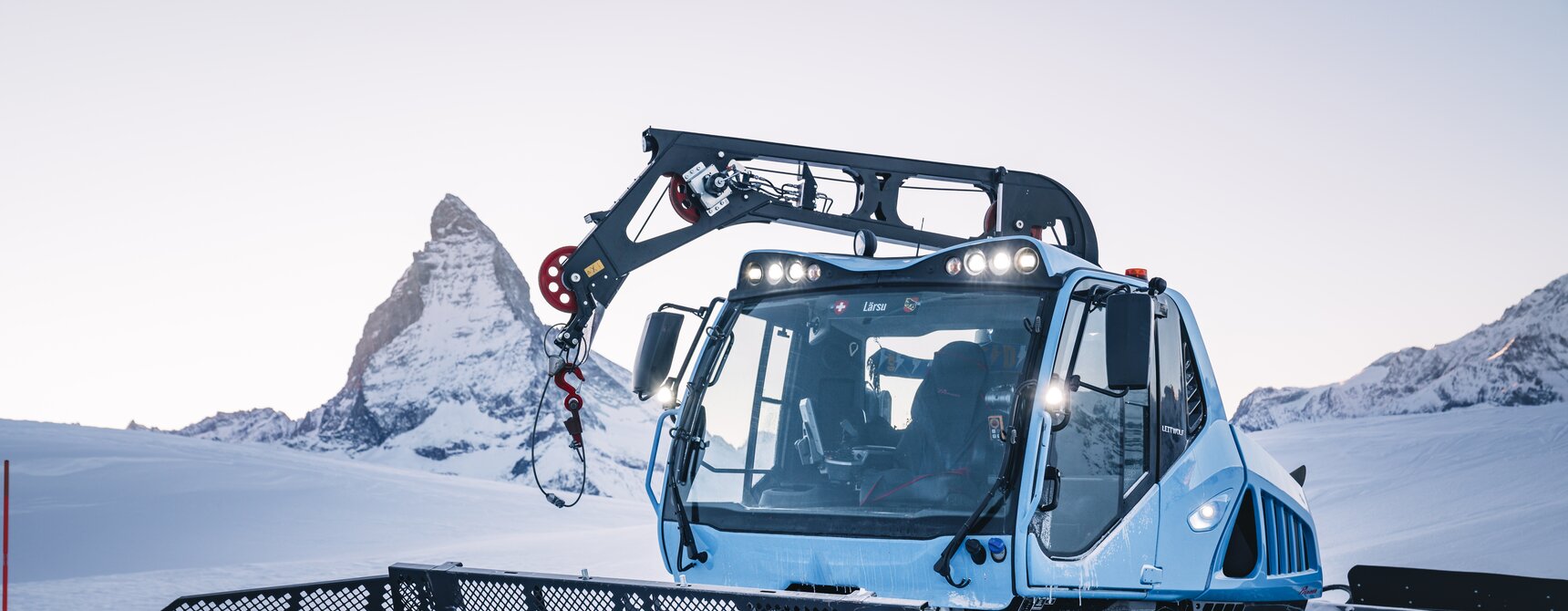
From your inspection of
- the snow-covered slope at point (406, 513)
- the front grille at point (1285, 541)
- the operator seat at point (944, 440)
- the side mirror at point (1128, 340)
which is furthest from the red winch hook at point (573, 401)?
the snow-covered slope at point (406, 513)

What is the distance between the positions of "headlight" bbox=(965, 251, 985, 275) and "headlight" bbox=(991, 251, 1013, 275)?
0.17 feet

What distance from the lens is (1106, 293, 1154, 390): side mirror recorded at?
4.96m

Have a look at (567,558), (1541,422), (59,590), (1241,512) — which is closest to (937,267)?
(1241,512)

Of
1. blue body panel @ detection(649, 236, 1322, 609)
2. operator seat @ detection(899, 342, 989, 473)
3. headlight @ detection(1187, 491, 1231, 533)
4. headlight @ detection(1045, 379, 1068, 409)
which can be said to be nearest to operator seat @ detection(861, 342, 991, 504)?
operator seat @ detection(899, 342, 989, 473)

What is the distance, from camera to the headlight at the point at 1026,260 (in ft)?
18.9

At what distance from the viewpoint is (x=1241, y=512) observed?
6.25 meters

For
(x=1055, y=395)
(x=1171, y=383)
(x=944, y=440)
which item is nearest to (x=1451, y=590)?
(x=1171, y=383)

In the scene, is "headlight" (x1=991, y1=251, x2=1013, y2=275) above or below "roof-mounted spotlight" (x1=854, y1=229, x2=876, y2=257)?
below

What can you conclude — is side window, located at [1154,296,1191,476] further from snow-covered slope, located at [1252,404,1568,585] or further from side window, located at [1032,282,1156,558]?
snow-covered slope, located at [1252,404,1568,585]

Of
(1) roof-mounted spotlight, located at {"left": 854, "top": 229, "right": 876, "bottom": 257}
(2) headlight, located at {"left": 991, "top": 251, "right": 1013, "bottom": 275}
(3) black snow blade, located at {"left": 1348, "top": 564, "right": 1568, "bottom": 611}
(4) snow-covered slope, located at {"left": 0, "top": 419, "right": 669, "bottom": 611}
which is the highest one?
(1) roof-mounted spotlight, located at {"left": 854, "top": 229, "right": 876, "bottom": 257}

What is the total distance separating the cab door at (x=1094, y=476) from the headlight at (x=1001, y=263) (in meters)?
0.32

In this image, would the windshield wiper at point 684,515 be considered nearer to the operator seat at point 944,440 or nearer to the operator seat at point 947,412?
the operator seat at point 944,440

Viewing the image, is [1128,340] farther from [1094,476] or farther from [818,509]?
[818,509]

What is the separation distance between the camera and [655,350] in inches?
247
